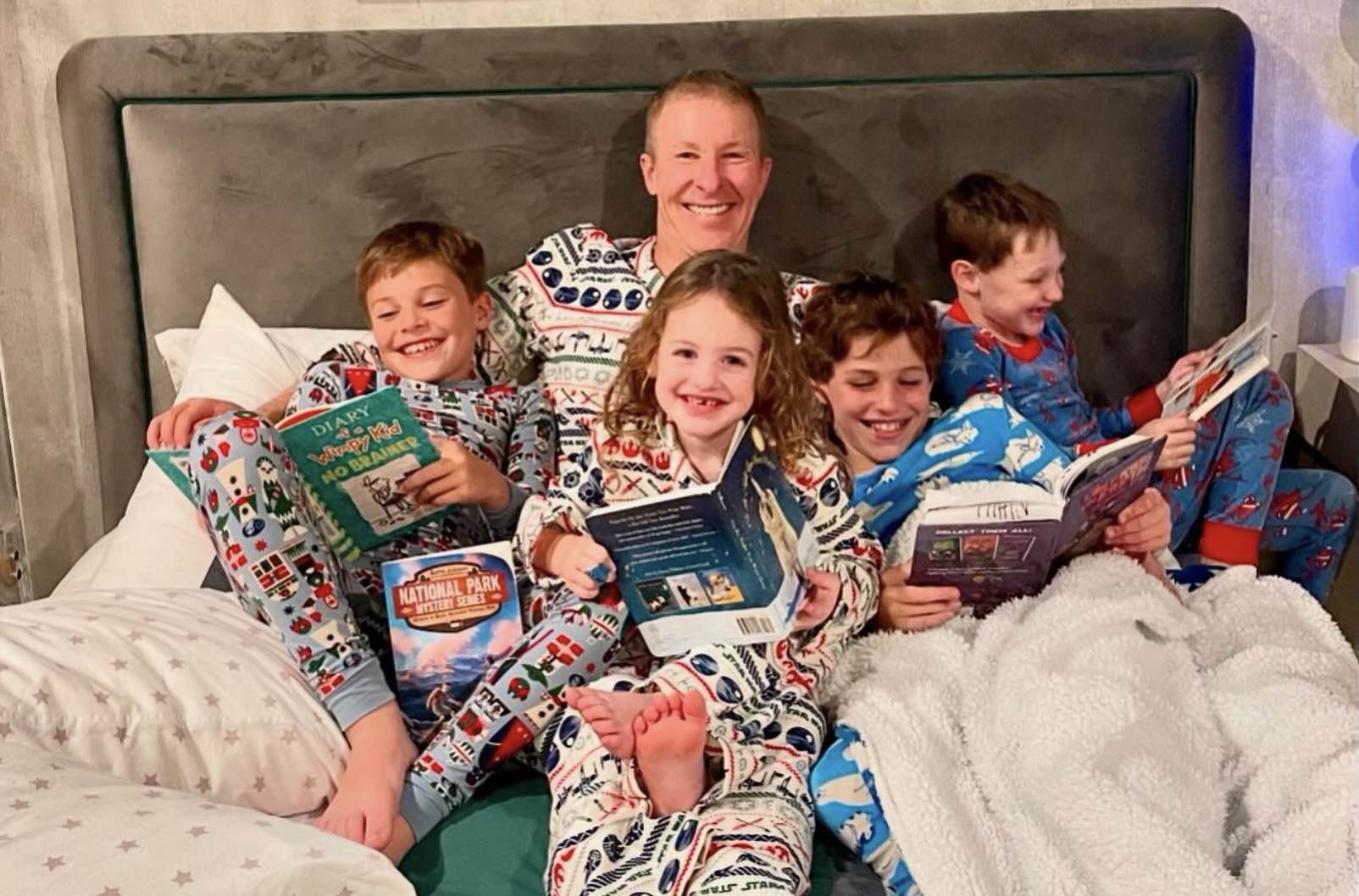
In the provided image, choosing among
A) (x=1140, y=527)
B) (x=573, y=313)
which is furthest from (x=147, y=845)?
(x=1140, y=527)

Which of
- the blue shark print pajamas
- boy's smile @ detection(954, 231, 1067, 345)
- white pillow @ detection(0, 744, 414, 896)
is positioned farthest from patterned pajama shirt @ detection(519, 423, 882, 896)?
boy's smile @ detection(954, 231, 1067, 345)

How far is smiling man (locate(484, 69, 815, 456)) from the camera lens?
1982mm

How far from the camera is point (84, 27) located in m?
2.33

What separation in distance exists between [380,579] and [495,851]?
0.41m

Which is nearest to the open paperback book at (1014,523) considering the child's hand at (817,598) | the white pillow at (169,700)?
the child's hand at (817,598)

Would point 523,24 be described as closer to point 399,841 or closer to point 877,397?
point 877,397

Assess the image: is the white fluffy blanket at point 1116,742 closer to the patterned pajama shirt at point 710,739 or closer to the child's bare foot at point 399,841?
the patterned pajama shirt at point 710,739

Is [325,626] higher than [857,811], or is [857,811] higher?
[325,626]

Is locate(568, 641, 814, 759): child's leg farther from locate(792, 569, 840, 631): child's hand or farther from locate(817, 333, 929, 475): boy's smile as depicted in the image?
locate(817, 333, 929, 475): boy's smile

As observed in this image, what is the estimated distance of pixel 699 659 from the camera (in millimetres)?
1687

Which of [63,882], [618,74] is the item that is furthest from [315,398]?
[63,882]

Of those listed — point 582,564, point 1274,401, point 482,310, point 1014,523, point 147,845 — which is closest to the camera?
point 147,845

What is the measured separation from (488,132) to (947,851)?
1276 mm

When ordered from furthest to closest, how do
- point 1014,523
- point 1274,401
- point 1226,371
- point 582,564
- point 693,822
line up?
point 1274,401 < point 1226,371 < point 1014,523 < point 582,564 < point 693,822
